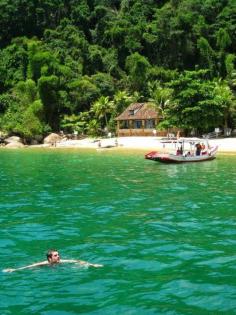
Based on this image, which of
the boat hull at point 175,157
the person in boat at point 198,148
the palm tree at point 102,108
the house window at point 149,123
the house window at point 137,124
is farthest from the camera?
the palm tree at point 102,108

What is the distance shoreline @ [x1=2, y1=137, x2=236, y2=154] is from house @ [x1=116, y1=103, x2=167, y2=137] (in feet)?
18.4

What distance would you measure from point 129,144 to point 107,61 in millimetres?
37100

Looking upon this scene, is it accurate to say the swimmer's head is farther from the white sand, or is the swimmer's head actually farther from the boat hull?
the white sand

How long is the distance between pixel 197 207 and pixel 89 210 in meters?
4.23

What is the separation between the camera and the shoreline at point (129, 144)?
5191 centimetres

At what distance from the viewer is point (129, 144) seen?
60906 millimetres

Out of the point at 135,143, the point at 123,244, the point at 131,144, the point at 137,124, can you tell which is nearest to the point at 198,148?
the point at 131,144

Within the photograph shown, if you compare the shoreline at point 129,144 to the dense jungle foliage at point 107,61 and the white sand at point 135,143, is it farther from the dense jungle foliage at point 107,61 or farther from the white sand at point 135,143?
the dense jungle foliage at point 107,61

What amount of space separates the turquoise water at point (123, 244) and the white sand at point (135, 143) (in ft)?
75.4

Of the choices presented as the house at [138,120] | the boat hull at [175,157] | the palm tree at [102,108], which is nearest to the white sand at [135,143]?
the house at [138,120]

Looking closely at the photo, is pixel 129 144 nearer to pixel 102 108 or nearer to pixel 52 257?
pixel 102 108

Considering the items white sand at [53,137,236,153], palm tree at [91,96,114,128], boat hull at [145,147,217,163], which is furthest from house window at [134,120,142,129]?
boat hull at [145,147,217,163]

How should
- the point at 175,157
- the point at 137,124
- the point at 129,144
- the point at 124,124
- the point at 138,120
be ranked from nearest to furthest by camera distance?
the point at 175,157 < the point at 129,144 < the point at 138,120 < the point at 137,124 < the point at 124,124

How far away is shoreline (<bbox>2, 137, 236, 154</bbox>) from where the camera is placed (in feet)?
170
